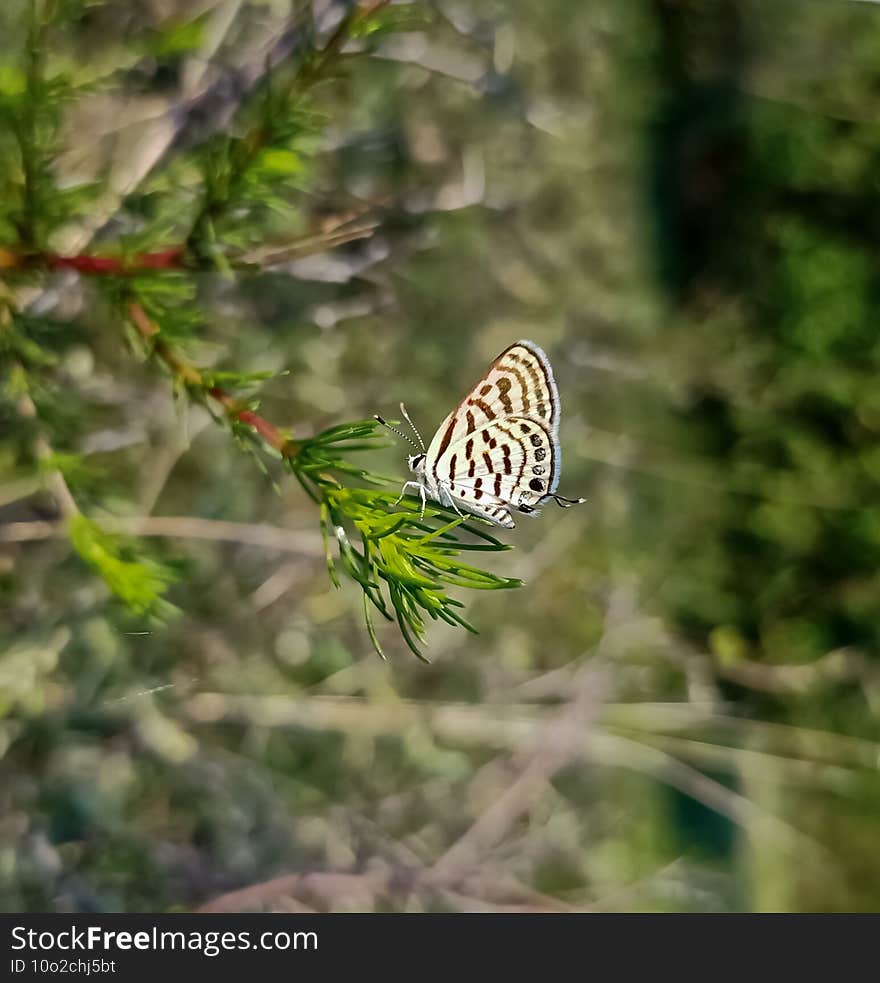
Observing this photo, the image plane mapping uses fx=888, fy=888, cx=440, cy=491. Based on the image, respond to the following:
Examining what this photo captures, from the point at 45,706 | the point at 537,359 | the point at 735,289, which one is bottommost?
the point at 45,706

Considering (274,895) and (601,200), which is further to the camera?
(601,200)

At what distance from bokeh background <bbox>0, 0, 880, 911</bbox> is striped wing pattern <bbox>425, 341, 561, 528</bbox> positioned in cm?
69

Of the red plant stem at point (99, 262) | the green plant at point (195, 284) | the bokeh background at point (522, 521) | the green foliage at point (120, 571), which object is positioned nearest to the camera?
the green plant at point (195, 284)

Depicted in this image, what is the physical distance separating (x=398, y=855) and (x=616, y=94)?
177cm

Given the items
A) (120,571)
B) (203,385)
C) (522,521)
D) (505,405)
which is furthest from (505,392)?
(522,521)

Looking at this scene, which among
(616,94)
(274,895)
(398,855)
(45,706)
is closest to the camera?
(45,706)

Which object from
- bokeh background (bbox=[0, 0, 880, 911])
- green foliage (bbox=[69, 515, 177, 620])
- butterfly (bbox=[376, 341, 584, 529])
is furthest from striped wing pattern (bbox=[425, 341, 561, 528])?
bokeh background (bbox=[0, 0, 880, 911])

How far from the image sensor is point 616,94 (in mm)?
2045

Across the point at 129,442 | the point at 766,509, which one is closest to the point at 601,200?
the point at 766,509

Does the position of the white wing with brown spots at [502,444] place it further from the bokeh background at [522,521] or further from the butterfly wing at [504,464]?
the bokeh background at [522,521]

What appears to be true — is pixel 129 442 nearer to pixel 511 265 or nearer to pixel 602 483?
pixel 511 265

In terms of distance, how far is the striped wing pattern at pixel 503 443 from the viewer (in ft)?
2.97

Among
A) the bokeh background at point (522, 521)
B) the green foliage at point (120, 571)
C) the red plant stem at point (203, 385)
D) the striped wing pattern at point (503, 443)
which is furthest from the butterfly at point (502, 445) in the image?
the bokeh background at point (522, 521)

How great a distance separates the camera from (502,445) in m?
0.93
